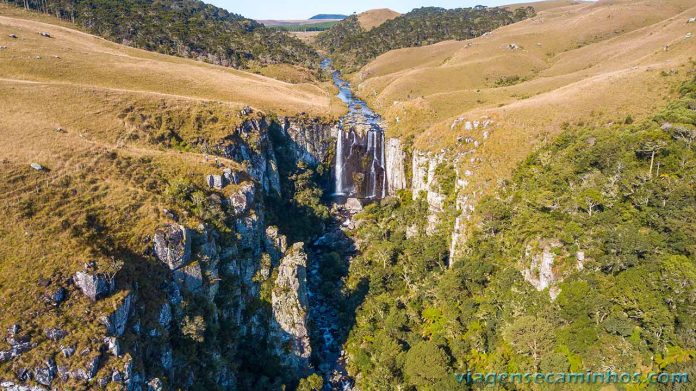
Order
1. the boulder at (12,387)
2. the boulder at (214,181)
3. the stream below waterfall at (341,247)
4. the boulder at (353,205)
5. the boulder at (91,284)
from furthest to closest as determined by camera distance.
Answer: the boulder at (353,205), the boulder at (214,181), the stream below waterfall at (341,247), the boulder at (91,284), the boulder at (12,387)

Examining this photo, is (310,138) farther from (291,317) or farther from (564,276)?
(564,276)

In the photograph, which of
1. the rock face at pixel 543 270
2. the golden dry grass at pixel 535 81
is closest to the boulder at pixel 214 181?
the golden dry grass at pixel 535 81

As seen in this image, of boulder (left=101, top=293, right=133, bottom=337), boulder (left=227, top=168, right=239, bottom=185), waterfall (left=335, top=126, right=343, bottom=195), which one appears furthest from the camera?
waterfall (left=335, top=126, right=343, bottom=195)

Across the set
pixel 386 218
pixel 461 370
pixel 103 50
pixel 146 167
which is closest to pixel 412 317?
pixel 461 370

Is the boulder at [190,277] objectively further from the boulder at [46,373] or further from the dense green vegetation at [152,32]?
the dense green vegetation at [152,32]

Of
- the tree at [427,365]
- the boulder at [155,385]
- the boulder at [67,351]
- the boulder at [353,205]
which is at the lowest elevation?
the tree at [427,365]

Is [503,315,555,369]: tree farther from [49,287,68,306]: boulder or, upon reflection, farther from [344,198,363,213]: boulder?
[344,198,363,213]: boulder

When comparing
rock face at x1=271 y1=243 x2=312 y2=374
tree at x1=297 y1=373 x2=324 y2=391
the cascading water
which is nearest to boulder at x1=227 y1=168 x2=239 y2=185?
rock face at x1=271 y1=243 x2=312 y2=374
